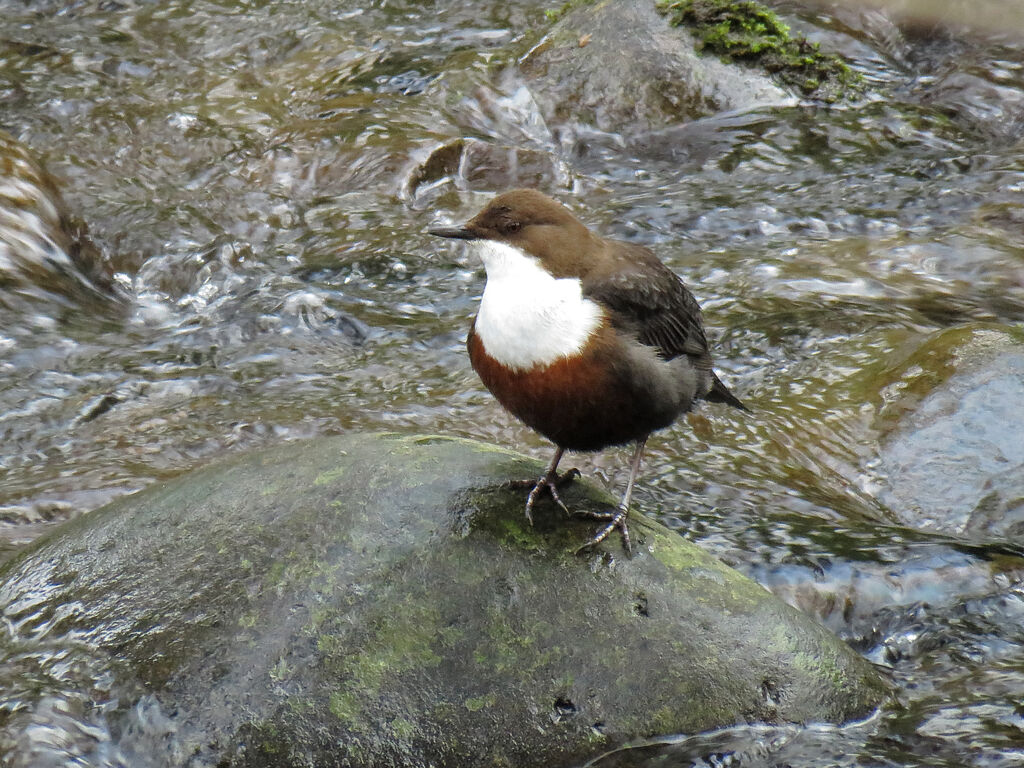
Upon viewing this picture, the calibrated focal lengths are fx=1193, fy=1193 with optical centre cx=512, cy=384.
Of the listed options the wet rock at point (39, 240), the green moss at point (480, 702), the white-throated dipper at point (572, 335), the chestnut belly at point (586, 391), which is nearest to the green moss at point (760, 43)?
the wet rock at point (39, 240)

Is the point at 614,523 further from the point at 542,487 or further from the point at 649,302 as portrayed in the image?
the point at 649,302

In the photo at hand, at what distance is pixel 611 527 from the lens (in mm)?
3393

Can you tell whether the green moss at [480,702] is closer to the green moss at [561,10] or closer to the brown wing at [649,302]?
the brown wing at [649,302]

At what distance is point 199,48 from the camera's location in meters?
8.95

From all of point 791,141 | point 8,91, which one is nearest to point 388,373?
point 791,141

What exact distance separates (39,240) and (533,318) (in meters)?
3.92

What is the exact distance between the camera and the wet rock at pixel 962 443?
4539 millimetres

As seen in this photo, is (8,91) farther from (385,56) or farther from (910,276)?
(910,276)

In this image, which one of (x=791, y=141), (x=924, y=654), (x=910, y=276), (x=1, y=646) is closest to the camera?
(x=1, y=646)

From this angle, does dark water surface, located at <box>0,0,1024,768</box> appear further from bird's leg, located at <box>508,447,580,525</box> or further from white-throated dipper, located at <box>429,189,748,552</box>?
white-throated dipper, located at <box>429,189,748,552</box>

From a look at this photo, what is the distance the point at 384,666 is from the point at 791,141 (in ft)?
18.5

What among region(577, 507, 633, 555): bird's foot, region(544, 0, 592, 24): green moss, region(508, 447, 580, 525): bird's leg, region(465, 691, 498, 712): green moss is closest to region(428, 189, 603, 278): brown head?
region(508, 447, 580, 525): bird's leg

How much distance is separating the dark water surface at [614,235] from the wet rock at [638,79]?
0.54 feet

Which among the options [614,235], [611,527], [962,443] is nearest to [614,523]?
[611,527]
